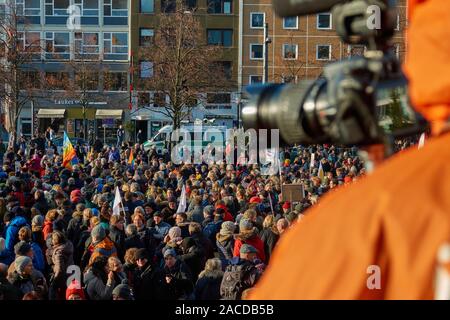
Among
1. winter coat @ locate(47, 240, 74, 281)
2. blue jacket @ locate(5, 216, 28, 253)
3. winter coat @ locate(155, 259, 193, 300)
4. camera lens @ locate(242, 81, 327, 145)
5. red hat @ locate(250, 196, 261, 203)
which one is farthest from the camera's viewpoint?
red hat @ locate(250, 196, 261, 203)

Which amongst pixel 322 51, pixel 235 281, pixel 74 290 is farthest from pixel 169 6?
pixel 74 290

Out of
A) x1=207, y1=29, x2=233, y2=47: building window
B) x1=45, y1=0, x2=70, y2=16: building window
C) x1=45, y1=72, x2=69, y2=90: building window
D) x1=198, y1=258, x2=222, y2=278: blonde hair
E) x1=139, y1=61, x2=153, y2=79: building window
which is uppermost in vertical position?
x1=45, y1=0, x2=70, y2=16: building window

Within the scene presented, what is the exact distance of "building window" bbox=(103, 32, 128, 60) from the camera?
55594 mm

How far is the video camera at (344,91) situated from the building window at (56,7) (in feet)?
183

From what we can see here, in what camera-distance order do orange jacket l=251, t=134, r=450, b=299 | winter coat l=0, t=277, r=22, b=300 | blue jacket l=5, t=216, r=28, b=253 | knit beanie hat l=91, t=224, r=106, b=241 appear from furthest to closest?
blue jacket l=5, t=216, r=28, b=253 < knit beanie hat l=91, t=224, r=106, b=241 < winter coat l=0, t=277, r=22, b=300 < orange jacket l=251, t=134, r=450, b=299

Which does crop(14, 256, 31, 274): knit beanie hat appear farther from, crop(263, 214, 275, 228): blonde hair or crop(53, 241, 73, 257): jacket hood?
crop(263, 214, 275, 228): blonde hair

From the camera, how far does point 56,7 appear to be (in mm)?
56031

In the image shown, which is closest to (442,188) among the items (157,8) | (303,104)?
(303,104)

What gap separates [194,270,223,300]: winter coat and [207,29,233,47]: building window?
49092 mm

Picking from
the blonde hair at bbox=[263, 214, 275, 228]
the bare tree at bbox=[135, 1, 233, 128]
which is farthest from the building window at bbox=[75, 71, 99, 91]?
the blonde hair at bbox=[263, 214, 275, 228]

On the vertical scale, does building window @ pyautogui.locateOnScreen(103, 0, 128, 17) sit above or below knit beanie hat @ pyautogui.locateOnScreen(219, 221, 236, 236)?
above

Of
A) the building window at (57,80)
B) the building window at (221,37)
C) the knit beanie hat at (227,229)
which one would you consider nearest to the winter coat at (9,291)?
the knit beanie hat at (227,229)

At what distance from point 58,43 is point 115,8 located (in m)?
4.56

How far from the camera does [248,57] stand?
5625cm
